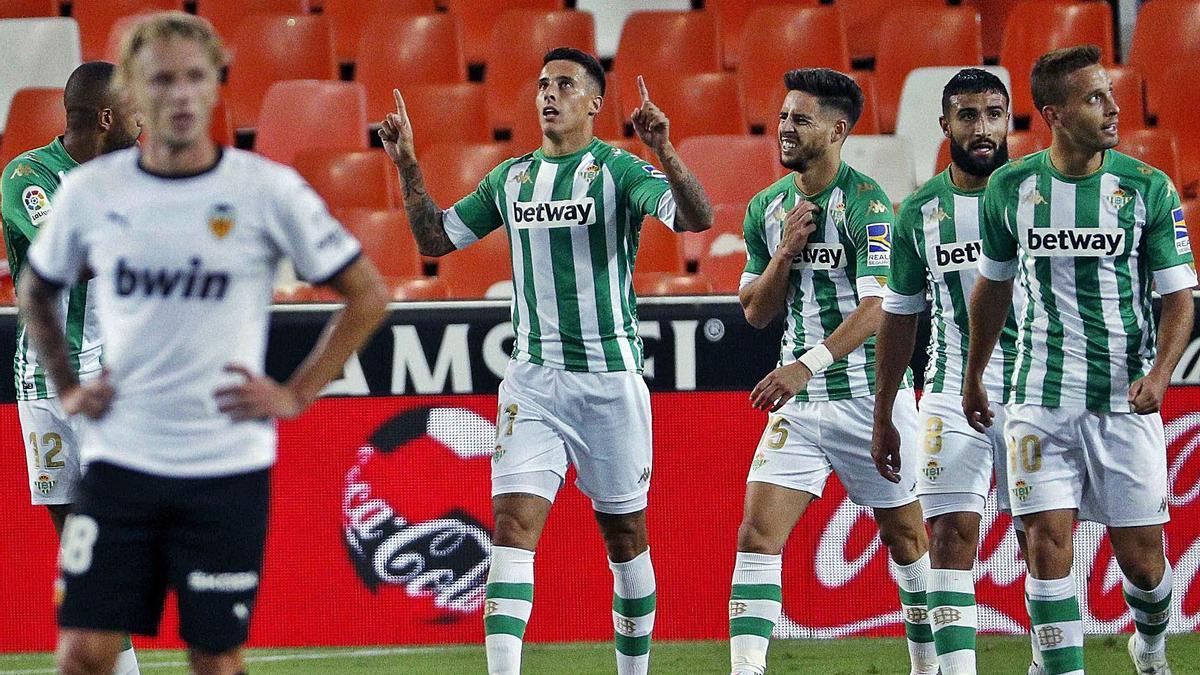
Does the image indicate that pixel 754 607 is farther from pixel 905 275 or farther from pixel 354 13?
pixel 354 13

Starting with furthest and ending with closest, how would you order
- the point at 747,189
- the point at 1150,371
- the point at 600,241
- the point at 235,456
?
the point at 747,189, the point at 600,241, the point at 1150,371, the point at 235,456

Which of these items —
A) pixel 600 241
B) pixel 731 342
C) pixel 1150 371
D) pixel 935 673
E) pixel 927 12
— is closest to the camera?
Answer: pixel 1150 371

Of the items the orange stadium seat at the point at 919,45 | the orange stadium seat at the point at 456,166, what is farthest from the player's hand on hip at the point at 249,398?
the orange stadium seat at the point at 919,45

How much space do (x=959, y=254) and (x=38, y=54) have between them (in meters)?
6.38

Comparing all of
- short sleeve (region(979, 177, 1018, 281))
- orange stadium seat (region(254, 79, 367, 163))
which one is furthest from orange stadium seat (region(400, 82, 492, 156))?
short sleeve (region(979, 177, 1018, 281))

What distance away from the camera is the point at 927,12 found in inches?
397

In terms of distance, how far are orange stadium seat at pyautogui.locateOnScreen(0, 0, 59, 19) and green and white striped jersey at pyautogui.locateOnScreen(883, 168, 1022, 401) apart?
6.63m

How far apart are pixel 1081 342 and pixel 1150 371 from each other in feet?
0.76

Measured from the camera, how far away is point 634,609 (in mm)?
5750

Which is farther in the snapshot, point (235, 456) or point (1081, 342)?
point (1081, 342)

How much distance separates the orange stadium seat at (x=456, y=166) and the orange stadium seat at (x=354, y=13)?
1.89 metres

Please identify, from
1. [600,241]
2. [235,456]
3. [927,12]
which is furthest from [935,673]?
[927,12]

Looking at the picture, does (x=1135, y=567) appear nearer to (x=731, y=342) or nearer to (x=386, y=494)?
(x=731, y=342)

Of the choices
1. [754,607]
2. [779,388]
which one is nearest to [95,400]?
[779,388]
